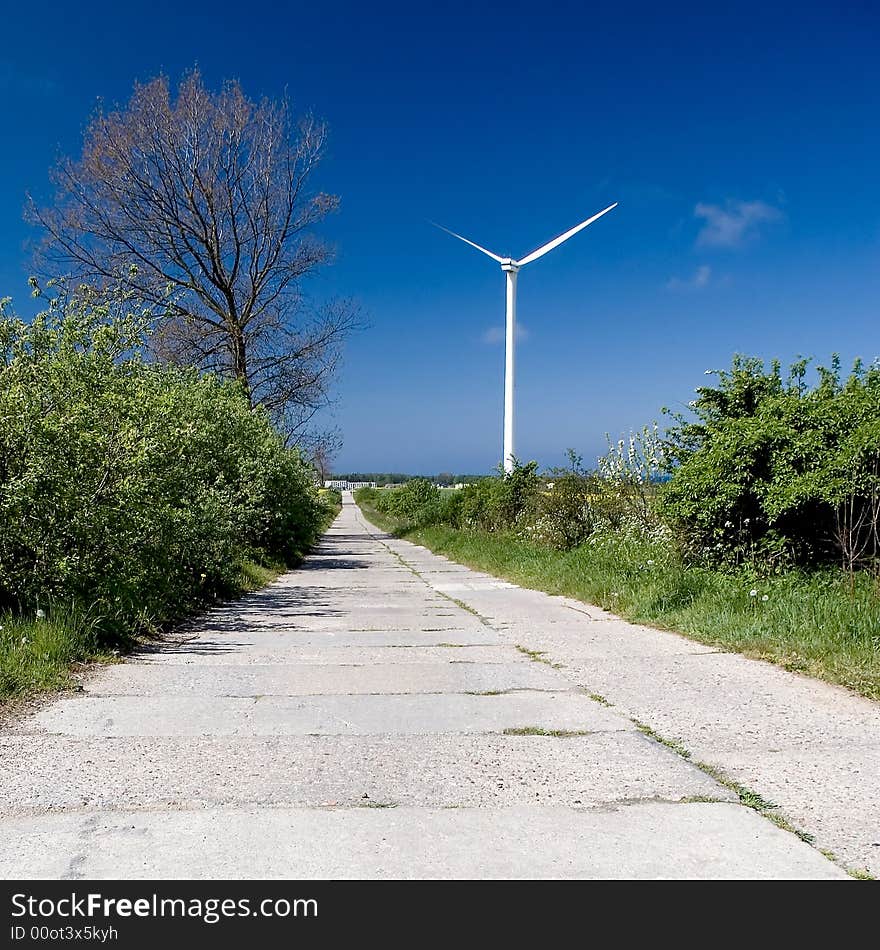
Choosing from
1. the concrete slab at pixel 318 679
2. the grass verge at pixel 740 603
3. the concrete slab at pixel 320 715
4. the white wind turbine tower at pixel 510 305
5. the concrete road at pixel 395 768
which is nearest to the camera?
→ the concrete road at pixel 395 768

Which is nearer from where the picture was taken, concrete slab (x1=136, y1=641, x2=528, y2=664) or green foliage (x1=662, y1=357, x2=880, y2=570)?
concrete slab (x1=136, y1=641, x2=528, y2=664)

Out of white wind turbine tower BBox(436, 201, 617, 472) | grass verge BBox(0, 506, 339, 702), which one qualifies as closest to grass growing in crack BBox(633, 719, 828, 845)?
grass verge BBox(0, 506, 339, 702)

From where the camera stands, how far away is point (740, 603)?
8852 mm

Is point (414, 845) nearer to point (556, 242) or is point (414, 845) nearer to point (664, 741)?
point (664, 741)

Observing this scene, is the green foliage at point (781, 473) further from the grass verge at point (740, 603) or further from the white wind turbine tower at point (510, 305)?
the white wind turbine tower at point (510, 305)

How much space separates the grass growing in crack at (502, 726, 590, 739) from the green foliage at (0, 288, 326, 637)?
4.35 m

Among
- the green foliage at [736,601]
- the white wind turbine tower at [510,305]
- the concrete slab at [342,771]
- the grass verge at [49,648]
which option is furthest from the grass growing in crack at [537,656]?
the white wind turbine tower at [510,305]

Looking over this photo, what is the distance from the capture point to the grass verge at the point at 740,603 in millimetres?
6695

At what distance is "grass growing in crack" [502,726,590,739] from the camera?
495 cm

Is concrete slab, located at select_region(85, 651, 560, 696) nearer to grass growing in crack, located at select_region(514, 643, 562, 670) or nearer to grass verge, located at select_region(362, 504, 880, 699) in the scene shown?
grass growing in crack, located at select_region(514, 643, 562, 670)

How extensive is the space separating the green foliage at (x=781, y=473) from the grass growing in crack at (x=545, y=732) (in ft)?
15.8

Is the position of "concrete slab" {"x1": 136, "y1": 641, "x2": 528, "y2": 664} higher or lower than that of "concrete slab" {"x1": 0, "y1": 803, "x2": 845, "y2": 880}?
lower
